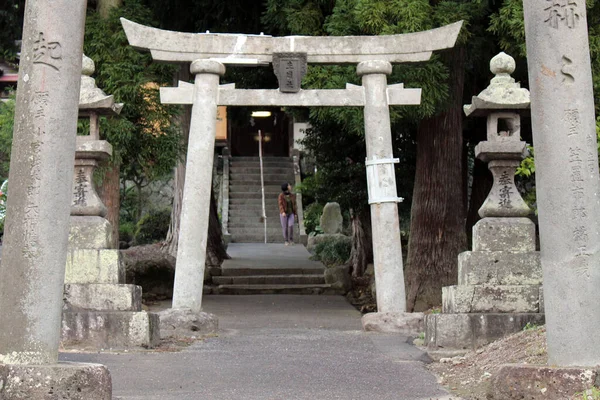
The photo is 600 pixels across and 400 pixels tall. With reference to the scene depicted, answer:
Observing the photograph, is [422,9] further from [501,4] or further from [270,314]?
[270,314]

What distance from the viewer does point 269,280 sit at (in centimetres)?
1941

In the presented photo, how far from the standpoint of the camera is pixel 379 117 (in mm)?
12000

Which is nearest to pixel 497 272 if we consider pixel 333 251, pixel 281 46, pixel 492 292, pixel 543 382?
pixel 492 292

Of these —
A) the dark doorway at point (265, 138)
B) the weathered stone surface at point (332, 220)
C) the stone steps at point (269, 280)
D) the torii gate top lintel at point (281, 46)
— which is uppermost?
the dark doorway at point (265, 138)

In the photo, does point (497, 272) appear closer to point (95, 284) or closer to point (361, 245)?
point (95, 284)

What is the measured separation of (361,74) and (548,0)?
6.19 metres

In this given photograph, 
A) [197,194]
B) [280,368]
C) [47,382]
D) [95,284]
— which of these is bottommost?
[280,368]

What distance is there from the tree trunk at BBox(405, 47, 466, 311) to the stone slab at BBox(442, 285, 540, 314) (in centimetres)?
454

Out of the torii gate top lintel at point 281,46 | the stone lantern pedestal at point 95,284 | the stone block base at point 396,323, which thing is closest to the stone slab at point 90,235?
the stone lantern pedestal at point 95,284

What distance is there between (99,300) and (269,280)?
385 inches

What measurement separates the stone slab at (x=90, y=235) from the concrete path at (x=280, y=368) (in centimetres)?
133

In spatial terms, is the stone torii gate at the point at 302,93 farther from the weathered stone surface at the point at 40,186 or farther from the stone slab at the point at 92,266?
the weathered stone surface at the point at 40,186

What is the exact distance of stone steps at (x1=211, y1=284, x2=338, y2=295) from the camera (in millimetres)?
18703

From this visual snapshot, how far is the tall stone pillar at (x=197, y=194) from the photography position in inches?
452
